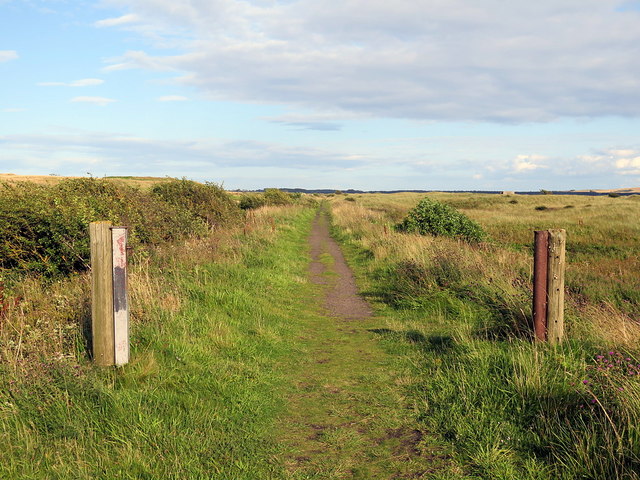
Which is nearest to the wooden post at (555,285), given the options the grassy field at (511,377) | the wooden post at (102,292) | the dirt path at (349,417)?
the grassy field at (511,377)

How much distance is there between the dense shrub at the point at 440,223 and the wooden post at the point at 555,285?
13.5 metres

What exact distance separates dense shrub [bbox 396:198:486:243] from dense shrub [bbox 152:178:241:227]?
8.83m

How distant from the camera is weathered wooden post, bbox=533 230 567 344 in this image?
5.64 meters

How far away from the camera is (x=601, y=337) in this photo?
5711 millimetres

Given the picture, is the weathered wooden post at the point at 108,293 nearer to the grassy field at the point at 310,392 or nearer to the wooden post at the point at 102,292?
the wooden post at the point at 102,292

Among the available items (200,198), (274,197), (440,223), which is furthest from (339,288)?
(274,197)

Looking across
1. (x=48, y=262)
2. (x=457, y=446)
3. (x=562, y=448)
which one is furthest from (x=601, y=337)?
(x=48, y=262)

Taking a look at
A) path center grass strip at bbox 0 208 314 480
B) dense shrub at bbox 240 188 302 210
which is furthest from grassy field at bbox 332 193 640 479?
dense shrub at bbox 240 188 302 210

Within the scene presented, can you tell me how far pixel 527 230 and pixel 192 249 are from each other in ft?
88.3

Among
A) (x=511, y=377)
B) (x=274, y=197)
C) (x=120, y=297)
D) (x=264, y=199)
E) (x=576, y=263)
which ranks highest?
(x=274, y=197)

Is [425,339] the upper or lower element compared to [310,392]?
upper

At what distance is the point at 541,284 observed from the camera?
574 centimetres

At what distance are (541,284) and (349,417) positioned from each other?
114 inches

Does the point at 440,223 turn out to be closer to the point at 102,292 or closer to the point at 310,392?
the point at 310,392
